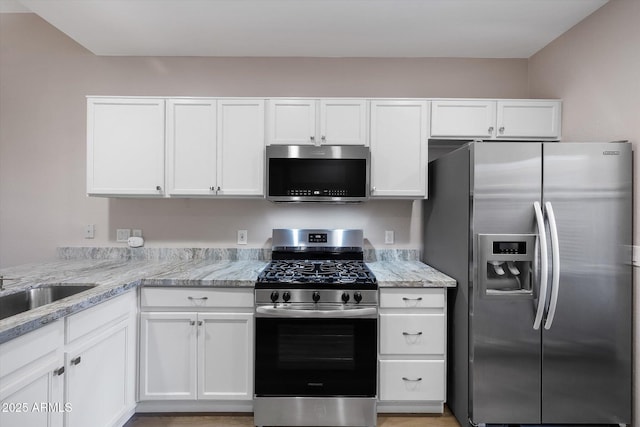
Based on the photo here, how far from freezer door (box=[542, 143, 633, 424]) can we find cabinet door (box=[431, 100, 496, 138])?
0.72m

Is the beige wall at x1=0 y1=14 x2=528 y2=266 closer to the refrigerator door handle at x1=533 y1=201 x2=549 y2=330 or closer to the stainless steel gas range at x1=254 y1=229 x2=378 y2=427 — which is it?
the stainless steel gas range at x1=254 y1=229 x2=378 y2=427

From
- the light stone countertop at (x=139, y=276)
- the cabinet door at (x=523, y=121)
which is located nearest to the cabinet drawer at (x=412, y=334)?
the light stone countertop at (x=139, y=276)

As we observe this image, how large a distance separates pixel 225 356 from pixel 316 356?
1.89 feet

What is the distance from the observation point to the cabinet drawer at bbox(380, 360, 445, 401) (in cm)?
215

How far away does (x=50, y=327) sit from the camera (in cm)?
141

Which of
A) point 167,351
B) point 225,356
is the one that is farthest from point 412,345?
point 167,351

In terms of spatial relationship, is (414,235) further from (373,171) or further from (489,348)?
(489,348)

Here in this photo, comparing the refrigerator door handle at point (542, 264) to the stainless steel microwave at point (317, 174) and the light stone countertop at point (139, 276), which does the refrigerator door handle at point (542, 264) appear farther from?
the stainless steel microwave at point (317, 174)

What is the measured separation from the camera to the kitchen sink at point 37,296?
1.80m

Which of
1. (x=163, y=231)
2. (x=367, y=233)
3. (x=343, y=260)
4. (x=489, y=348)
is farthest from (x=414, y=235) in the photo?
(x=163, y=231)

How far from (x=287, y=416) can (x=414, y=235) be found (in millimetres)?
1689

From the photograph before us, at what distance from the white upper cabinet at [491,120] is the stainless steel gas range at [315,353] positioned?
1373 millimetres

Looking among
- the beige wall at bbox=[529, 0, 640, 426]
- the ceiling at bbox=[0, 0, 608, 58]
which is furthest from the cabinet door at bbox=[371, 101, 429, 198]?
the beige wall at bbox=[529, 0, 640, 426]

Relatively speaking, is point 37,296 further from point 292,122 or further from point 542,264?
point 542,264
